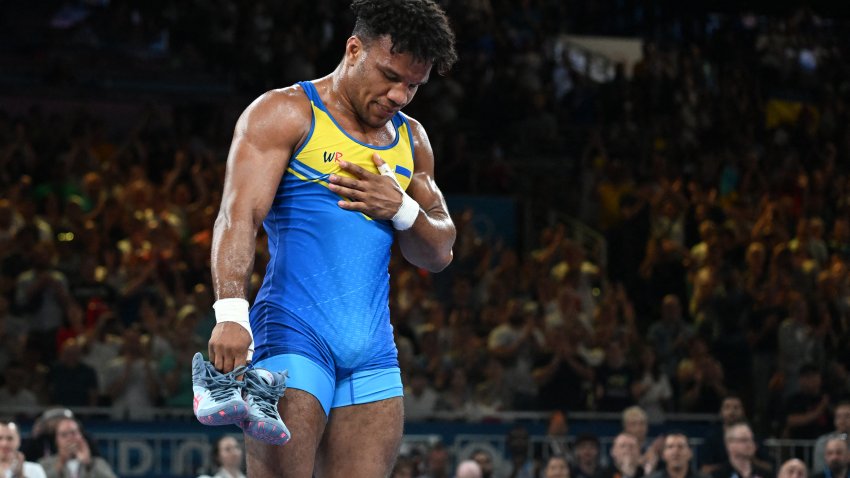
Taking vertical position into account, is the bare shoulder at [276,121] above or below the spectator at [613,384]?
above

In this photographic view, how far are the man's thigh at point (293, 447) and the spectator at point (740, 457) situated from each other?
23.5ft

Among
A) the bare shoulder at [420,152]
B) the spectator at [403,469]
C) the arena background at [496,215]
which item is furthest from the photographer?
the arena background at [496,215]

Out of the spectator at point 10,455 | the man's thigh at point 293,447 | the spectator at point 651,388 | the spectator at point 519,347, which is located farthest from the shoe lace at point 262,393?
the spectator at point 651,388

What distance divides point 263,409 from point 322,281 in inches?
21.6

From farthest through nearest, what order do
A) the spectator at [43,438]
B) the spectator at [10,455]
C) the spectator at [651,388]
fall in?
1. the spectator at [651,388]
2. the spectator at [43,438]
3. the spectator at [10,455]

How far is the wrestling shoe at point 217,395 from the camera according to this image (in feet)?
13.1

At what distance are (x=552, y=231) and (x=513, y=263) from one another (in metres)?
1.10

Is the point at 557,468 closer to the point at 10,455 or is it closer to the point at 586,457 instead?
the point at 586,457

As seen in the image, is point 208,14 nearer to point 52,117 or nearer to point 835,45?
point 52,117

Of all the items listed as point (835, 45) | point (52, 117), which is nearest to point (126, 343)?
point (52, 117)

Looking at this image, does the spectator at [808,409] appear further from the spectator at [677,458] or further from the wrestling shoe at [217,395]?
the wrestling shoe at [217,395]

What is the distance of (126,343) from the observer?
11.7 metres

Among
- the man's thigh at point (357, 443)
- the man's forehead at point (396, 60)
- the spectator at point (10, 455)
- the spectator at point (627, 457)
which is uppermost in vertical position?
the man's forehead at point (396, 60)

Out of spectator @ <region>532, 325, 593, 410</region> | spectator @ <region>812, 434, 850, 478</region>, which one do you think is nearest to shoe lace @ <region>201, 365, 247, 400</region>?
spectator @ <region>812, 434, 850, 478</region>
